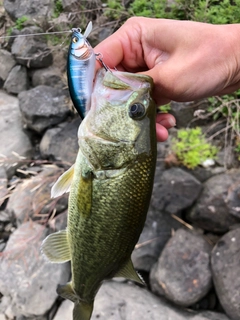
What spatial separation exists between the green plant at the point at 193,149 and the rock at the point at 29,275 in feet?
4.97

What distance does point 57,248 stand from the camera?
188cm

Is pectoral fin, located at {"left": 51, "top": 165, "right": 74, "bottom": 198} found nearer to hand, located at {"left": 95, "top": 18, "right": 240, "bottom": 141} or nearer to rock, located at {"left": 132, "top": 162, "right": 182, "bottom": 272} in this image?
hand, located at {"left": 95, "top": 18, "right": 240, "bottom": 141}

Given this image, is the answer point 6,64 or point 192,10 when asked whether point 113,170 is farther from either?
point 6,64

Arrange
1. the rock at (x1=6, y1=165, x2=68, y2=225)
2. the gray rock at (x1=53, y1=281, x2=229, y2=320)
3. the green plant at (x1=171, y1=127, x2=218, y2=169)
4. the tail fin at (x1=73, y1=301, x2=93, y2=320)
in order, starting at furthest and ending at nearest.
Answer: the rock at (x1=6, y1=165, x2=68, y2=225) < the green plant at (x1=171, y1=127, x2=218, y2=169) < the gray rock at (x1=53, y1=281, x2=229, y2=320) < the tail fin at (x1=73, y1=301, x2=93, y2=320)

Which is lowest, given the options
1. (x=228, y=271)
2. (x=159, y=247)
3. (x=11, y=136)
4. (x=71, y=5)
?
(x=159, y=247)

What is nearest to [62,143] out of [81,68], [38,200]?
[38,200]

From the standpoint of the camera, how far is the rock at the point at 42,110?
4090 millimetres

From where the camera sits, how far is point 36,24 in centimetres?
499

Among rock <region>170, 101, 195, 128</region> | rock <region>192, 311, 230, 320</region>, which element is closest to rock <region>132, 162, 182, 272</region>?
rock <region>192, 311, 230, 320</region>

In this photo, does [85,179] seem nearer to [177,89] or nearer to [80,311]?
[177,89]

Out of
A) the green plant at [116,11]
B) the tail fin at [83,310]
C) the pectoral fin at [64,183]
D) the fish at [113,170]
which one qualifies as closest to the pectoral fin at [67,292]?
the tail fin at [83,310]

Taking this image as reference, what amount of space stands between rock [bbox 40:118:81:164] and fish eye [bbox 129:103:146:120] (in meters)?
2.21

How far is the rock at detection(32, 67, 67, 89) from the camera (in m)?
4.56

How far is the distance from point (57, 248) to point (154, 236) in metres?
1.55
